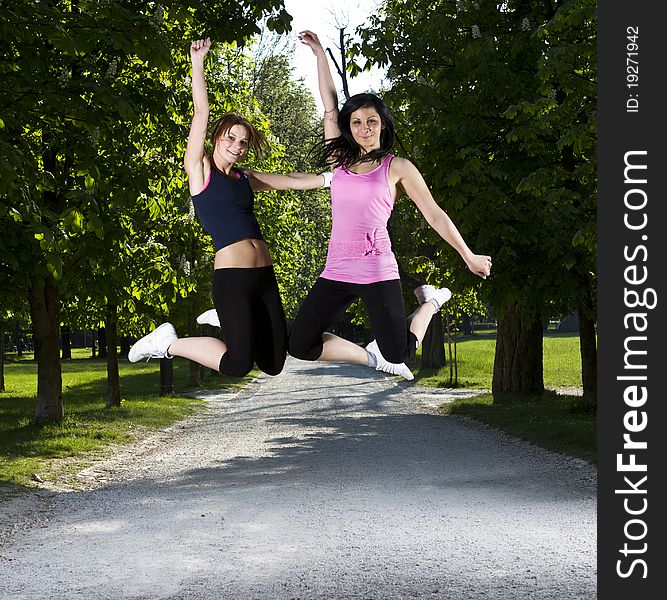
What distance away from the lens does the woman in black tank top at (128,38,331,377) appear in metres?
4.43

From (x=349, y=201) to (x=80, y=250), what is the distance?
959cm

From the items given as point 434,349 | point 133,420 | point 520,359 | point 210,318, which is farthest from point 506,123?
point 434,349

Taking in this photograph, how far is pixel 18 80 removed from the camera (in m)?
10.5

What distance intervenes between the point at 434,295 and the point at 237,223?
4.16 ft

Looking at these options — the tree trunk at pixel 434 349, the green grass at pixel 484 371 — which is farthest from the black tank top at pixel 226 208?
the tree trunk at pixel 434 349

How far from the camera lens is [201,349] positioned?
204 inches

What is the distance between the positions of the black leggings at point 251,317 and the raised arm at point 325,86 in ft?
2.13

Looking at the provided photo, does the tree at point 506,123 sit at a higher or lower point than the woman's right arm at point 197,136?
higher

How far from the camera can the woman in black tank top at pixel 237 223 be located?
4.43m

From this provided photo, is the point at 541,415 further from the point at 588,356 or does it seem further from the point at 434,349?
the point at 434,349

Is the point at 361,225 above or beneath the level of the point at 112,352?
above

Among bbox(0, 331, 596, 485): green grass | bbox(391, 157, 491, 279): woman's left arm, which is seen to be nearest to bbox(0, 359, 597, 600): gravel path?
bbox(0, 331, 596, 485): green grass

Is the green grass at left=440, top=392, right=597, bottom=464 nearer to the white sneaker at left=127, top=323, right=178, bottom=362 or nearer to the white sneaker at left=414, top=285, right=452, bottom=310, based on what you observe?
the white sneaker at left=414, top=285, right=452, bottom=310

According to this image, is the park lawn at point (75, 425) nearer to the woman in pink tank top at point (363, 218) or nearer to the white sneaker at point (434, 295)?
the white sneaker at point (434, 295)
